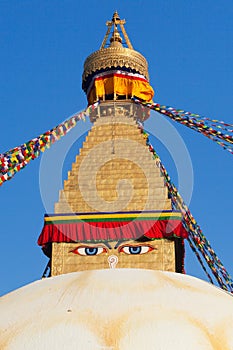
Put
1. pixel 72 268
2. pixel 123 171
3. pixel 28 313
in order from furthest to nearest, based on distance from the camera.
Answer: pixel 123 171 < pixel 72 268 < pixel 28 313

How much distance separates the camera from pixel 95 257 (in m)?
12.1

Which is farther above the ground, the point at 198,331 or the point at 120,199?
the point at 120,199

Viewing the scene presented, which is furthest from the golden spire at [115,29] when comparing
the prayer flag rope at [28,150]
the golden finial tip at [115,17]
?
the prayer flag rope at [28,150]

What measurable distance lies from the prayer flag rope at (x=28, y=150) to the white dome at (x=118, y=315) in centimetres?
555

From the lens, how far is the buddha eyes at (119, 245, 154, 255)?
12.0m

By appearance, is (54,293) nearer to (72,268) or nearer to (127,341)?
(127,341)

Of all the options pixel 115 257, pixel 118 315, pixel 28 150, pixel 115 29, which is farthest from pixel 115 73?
pixel 118 315

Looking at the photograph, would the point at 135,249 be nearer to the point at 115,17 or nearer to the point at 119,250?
the point at 119,250

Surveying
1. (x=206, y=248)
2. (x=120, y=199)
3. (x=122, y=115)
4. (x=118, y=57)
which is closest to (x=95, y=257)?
(x=120, y=199)

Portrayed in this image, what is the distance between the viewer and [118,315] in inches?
186

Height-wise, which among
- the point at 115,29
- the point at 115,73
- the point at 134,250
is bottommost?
the point at 134,250

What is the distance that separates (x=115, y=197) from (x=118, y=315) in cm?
808

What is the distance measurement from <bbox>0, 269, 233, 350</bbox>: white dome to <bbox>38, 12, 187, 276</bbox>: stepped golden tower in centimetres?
569

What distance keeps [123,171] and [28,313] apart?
27.9ft
